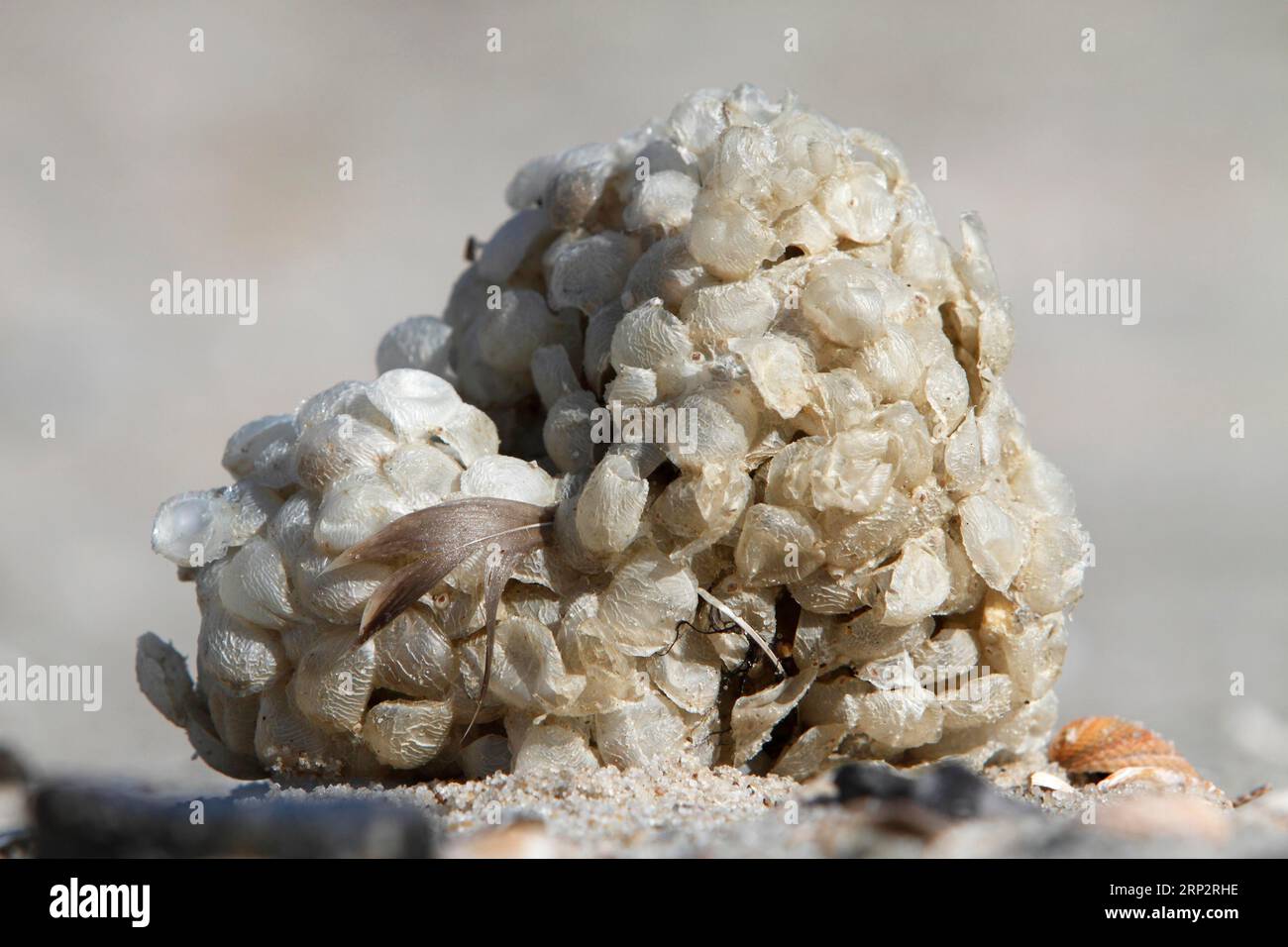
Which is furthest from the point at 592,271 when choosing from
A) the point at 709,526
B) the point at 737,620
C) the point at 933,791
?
the point at 933,791

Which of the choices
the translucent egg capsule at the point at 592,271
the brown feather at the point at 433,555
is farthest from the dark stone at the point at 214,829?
the translucent egg capsule at the point at 592,271

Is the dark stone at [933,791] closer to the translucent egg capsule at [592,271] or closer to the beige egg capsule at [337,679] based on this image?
the beige egg capsule at [337,679]

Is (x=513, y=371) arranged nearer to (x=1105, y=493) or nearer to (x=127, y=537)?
(x=127, y=537)

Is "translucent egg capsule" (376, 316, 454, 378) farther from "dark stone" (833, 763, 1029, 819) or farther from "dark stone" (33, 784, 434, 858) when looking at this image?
"dark stone" (833, 763, 1029, 819)

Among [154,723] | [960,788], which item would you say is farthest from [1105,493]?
[960,788]

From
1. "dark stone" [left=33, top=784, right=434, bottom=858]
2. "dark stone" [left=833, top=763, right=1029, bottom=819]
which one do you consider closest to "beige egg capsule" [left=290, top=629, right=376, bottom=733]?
"dark stone" [left=33, top=784, right=434, bottom=858]

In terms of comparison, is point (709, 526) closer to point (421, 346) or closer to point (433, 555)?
point (433, 555)

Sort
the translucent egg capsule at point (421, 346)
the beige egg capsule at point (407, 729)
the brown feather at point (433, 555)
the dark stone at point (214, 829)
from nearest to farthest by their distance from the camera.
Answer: the dark stone at point (214, 829)
the brown feather at point (433, 555)
the beige egg capsule at point (407, 729)
the translucent egg capsule at point (421, 346)
